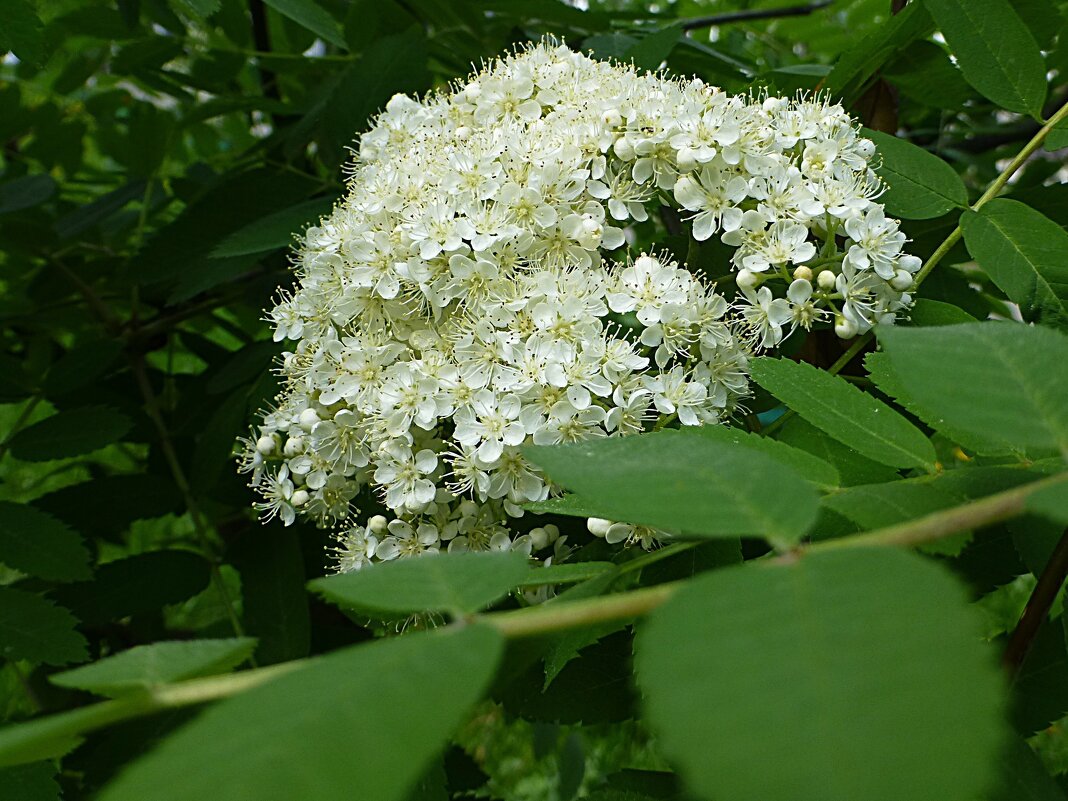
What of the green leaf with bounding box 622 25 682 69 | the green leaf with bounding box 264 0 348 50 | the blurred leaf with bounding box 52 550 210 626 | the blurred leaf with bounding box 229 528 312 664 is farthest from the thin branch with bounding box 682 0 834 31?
the blurred leaf with bounding box 52 550 210 626

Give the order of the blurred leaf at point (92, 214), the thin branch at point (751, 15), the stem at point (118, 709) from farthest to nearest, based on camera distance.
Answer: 1. the thin branch at point (751, 15)
2. the blurred leaf at point (92, 214)
3. the stem at point (118, 709)

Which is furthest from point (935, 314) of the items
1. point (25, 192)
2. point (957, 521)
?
point (25, 192)

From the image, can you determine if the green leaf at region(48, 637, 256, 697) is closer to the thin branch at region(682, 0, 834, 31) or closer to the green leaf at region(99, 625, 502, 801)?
the green leaf at region(99, 625, 502, 801)

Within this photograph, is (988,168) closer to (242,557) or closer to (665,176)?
(665,176)

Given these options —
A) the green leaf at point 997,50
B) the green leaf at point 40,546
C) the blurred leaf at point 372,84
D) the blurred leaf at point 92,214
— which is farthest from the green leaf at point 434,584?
the blurred leaf at point 92,214

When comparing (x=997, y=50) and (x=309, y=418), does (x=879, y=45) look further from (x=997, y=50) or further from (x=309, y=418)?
(x=309, y=418)

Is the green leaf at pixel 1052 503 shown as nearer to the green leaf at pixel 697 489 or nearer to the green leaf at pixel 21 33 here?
the green leaf at pixel 697 489

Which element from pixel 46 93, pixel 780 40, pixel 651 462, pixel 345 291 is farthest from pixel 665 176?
pixel 46 93
